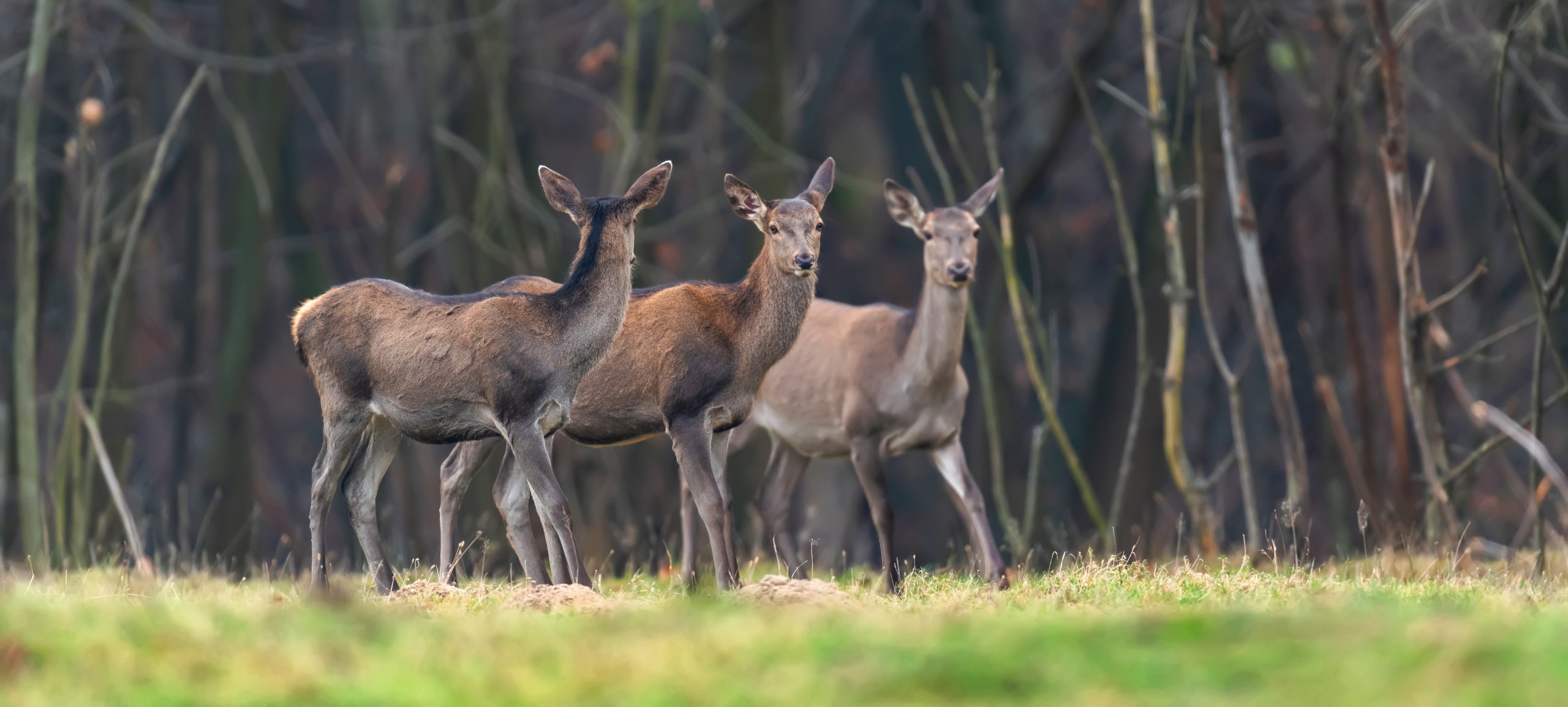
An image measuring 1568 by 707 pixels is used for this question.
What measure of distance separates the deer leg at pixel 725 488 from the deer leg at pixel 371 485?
5.20 ft

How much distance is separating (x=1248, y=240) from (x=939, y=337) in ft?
9.15

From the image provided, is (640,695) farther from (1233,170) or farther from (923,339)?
(1233,170)

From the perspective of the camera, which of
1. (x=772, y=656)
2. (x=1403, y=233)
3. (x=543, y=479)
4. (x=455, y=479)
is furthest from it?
(x=1403, y=233)

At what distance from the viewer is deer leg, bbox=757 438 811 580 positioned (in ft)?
41.2

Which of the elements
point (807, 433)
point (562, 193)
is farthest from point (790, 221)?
point (807, 433)

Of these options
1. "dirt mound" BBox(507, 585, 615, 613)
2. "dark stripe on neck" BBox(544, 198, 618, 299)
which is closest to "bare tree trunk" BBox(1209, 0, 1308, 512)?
"dark stripe on neck" BBox(544, 198, 618, 299)

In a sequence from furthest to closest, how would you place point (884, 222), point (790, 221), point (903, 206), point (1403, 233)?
point (884, 222) → point (1403, 233) → point (903, 206) → point (790, 221)

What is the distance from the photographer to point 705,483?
9664mm

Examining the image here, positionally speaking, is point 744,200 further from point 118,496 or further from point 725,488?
point 118,496

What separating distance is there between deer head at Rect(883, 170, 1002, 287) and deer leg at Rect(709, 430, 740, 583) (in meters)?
1.52

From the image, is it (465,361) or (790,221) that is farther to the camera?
(790,221)

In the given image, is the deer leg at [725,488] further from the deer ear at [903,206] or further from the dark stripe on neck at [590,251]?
the deer ear at [903,206]

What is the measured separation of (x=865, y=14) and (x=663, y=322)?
8.97 meters

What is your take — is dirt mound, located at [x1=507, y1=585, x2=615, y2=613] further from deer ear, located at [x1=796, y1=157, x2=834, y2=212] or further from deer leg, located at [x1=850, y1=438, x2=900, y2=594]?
deer ear, located at [x1=796, y1=157, x2=834, y2=212]
